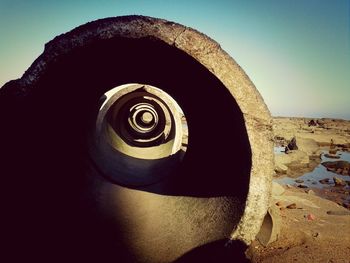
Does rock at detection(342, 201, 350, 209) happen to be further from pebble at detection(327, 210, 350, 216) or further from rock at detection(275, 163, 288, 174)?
rock at detection(275, 163, 288, 174)

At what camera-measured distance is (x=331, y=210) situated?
529cm

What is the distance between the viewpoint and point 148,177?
4785 mm

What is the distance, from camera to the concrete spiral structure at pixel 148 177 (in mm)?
1974

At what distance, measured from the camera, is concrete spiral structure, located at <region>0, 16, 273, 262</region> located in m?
1.97

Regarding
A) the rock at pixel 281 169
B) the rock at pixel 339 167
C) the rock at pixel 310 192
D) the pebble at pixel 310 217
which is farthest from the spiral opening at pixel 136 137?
the rock at pixel 339 167

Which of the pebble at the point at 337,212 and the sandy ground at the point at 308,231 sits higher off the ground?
the sandy ground at the point at 308,231

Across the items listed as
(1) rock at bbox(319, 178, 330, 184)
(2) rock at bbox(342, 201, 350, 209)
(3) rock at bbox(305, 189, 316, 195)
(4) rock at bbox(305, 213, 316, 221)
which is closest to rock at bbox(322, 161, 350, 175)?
(1) rock at bbox(319, 178, 330, 184)

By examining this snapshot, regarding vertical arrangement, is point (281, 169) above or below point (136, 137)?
below

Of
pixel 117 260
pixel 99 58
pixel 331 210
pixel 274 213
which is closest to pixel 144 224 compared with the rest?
pixel 117 260

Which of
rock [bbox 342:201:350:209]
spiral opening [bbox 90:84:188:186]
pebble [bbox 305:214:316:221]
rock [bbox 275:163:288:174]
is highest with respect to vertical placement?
spiral opening [bbox 90:84:188:186]

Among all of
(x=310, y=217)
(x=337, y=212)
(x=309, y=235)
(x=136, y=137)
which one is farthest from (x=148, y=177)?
(x=136, y=137)

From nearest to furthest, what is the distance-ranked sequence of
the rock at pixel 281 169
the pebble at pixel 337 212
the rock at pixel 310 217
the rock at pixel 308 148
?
the rock at pixel 310 217 → the pebble at pixel 337 212 → the rock at pixel 281 169 → the rock at pixel 308 148

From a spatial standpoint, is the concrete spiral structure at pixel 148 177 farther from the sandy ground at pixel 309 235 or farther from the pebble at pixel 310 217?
the pebble at pixel 310 217

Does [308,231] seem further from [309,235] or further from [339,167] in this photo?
[339,167]
